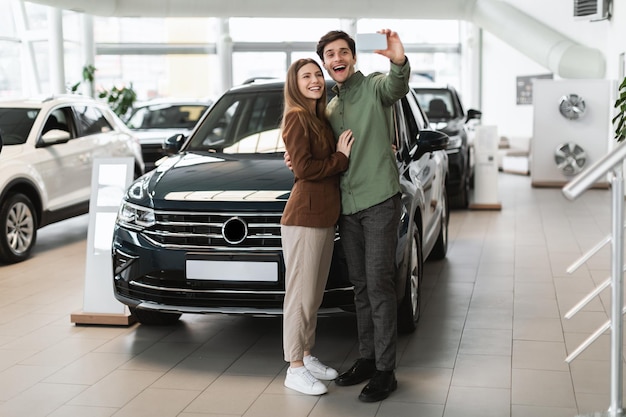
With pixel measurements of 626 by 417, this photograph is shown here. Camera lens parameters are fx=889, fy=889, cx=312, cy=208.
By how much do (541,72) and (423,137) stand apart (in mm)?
13303

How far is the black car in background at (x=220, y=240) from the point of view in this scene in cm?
448

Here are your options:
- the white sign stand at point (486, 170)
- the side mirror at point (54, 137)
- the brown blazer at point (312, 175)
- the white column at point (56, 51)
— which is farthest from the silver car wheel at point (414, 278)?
the white column at point (56, 51)

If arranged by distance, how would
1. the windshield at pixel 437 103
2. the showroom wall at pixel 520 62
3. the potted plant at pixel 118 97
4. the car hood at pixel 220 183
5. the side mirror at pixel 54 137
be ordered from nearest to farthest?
the car hood at pixel 220 183
the side mirror at pixel 54 137
the windshield at pixel 437 103
the showroom wall at pixel 520 62
the potted plant at pixel 118 97

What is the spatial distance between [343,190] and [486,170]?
7.03 meters

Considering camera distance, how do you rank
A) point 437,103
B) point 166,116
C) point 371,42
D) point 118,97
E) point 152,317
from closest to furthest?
point 371,42, point 152,317, point 437,103, point 166,116, point 118,97

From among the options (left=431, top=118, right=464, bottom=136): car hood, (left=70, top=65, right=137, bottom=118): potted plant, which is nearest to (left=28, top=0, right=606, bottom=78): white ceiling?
(left=70, top=65, right=137, bottom=118): potted plant

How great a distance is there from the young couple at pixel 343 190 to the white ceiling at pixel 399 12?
12055 millimetres

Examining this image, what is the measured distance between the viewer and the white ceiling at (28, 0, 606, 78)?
52.2 feet

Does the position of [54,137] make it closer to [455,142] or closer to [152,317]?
[152,317]

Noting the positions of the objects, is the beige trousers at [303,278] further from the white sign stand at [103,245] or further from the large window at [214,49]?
the large window at [214,49]

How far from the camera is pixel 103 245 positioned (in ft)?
18.4

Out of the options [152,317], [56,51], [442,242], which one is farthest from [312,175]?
[56,51]

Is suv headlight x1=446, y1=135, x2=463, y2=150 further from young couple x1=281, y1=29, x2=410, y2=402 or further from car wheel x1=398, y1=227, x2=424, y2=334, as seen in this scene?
young couple x1=281, y1=29, x2=410, y2=402

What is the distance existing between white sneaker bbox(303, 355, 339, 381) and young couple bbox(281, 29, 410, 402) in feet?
0.50
